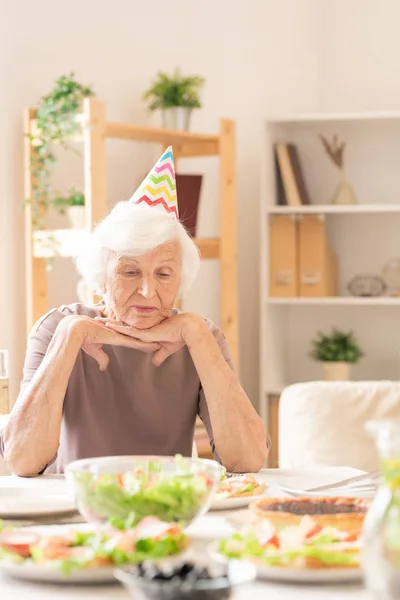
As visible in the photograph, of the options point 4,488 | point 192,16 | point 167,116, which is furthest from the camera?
point 192,16

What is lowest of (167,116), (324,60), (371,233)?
(371,233)

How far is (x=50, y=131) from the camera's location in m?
3.51

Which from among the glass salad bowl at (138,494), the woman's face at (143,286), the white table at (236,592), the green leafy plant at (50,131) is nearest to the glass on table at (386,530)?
the white table at (236,592)

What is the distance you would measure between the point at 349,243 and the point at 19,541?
359cm

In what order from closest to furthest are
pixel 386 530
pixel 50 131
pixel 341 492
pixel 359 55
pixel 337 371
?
pixel 386 530, pixel 341 492, pixel 50 131, pixel 337 371, pixel 359 55

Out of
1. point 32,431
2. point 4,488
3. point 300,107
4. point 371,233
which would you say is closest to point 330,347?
point 371,233

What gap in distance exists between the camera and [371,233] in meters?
4.57

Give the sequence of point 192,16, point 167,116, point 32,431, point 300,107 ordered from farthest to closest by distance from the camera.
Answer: point 300,107 → point 192,16 → point 167,116 → point 32,431

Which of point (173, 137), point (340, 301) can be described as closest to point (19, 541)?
point (173, 137)

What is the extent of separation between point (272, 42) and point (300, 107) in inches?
12.2

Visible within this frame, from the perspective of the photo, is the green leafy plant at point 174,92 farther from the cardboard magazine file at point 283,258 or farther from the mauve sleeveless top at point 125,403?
the mauve sleeveless top at point 125,403

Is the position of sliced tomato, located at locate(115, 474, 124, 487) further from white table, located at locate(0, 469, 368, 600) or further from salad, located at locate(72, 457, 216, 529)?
white table, located at locate(0, 469, 368, 600)

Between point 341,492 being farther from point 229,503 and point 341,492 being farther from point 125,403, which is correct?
point 125,403

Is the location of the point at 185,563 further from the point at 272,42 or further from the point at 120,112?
the point at 272,42
